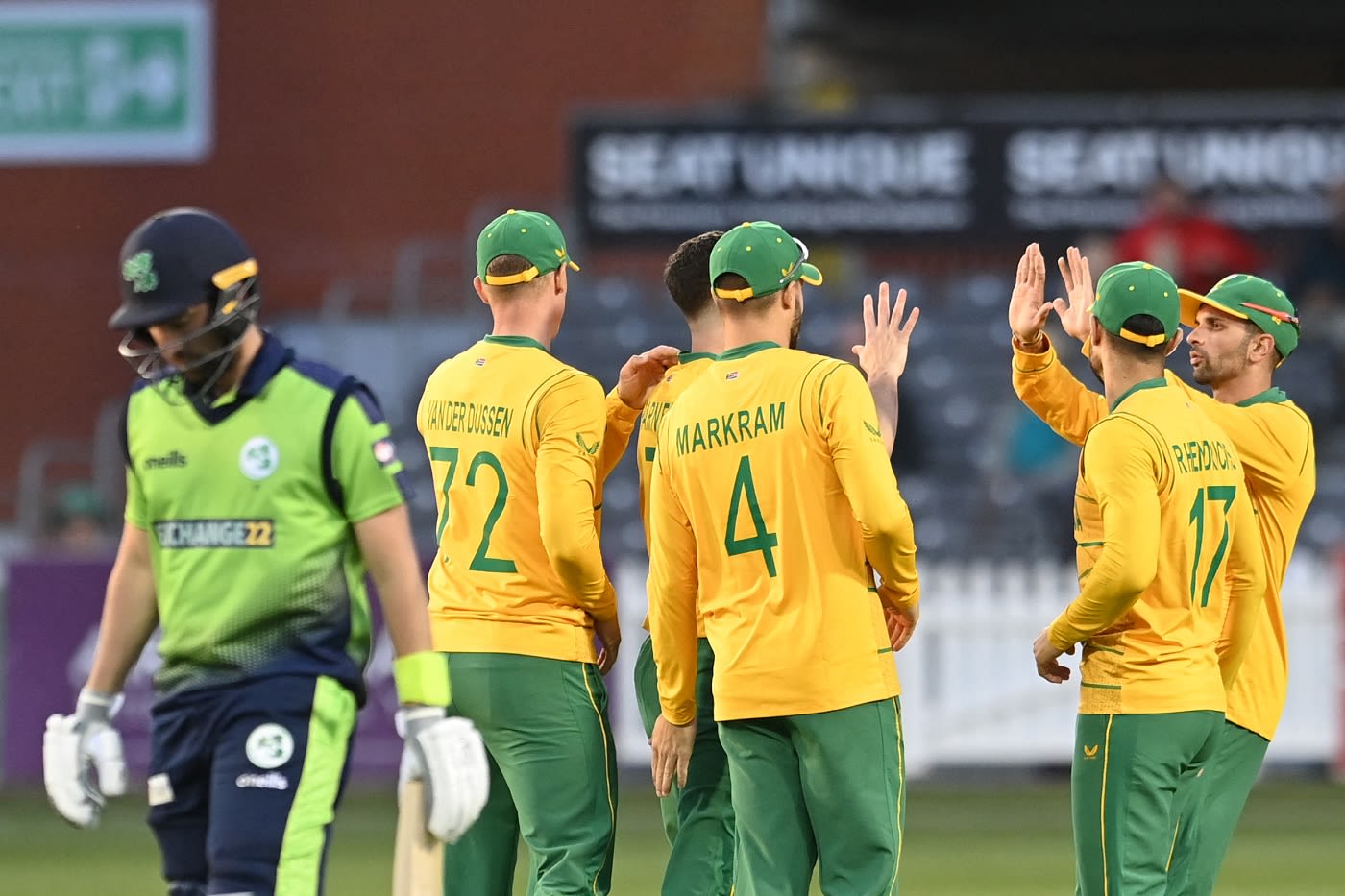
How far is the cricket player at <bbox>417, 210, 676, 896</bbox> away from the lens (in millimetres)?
6289

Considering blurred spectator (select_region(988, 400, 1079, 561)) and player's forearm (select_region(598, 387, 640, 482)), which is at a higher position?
player's forearm (select_region(598, 387, 640, 482))

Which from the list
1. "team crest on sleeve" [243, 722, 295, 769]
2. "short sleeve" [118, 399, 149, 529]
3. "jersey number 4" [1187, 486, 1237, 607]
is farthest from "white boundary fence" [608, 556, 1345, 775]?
"team crest on sleeve" [243, 722, 295, 769]

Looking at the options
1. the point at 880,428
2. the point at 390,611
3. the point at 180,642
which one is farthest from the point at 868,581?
the point at 180,642

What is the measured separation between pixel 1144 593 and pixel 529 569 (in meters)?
1.76

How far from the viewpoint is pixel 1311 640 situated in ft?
45.9

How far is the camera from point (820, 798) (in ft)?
19.0

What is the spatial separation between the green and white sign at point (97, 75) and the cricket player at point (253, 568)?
1368 cm

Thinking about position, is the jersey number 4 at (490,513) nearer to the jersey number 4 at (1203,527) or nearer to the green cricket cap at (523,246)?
the green cricket cap at (523,246)

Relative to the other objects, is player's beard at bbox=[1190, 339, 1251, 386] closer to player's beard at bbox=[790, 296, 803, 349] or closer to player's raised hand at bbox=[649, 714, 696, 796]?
player's beard at bbox=[790, 296, 803, 349]

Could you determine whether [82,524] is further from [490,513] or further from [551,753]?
[551,753]

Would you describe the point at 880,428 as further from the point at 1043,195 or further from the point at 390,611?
the point at 1043,195

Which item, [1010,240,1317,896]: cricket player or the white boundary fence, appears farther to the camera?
the white boundary fence

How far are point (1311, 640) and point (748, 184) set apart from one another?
5002 millimetres

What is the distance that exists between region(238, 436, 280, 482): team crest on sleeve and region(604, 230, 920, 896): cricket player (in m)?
Result: 1.64
